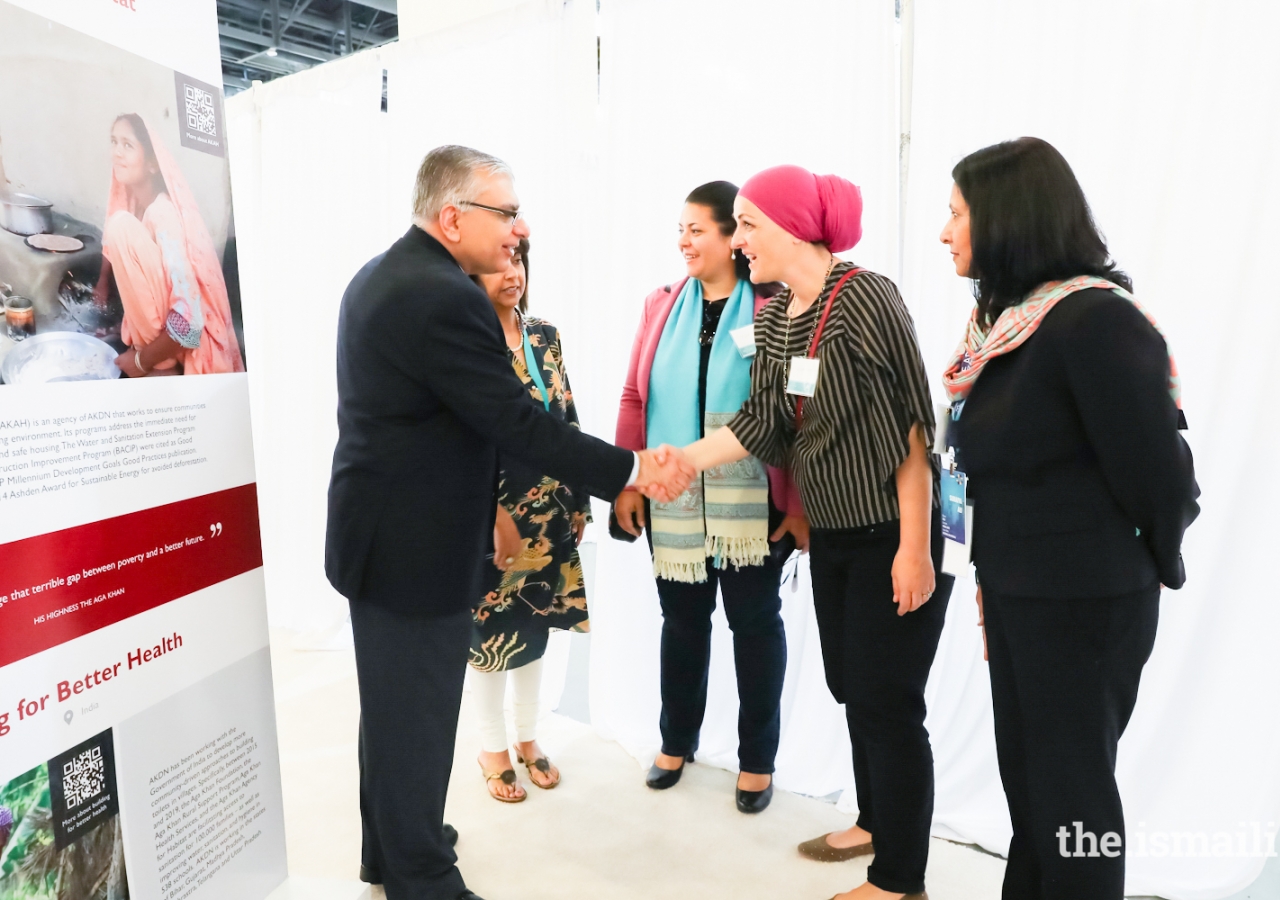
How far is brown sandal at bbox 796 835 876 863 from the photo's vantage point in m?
2.06

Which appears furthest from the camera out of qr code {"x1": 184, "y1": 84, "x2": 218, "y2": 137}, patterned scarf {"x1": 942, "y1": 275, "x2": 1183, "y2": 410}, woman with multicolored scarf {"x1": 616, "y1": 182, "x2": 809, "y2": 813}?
woman with multicolored scarf {"x1": 616, "y1": 182, "x2": 809, "y2": 813}

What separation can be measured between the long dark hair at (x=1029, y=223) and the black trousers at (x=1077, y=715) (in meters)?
0.52

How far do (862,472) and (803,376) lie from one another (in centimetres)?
23

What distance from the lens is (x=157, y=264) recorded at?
1.41m

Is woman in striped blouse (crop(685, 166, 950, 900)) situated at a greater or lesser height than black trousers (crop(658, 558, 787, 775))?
greater

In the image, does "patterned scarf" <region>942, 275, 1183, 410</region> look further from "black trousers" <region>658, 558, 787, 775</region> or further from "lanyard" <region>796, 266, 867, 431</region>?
"black trousers" <region>658, 558, 787, 775</region>

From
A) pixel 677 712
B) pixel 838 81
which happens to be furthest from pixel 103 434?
pixel 838 81

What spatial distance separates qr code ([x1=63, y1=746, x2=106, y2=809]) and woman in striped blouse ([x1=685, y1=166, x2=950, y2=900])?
135 centimetres

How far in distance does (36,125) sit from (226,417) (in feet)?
1.86

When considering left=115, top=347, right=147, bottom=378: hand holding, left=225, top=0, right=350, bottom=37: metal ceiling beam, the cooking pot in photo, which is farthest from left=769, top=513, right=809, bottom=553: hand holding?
left=225, top=0, right=350, bottom=37: metal ceiling beam

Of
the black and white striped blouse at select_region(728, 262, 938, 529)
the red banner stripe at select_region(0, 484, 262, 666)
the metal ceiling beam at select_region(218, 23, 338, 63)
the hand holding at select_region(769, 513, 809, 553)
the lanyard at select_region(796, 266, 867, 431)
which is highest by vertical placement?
the metal ceiling beam at select_region(218, 23, 338, 63)

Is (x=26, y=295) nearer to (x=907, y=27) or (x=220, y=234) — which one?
(x=220, y=234)

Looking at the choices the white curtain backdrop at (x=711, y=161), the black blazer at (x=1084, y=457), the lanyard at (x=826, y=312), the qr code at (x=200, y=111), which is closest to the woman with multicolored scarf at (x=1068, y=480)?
the black blazer at (x=1084, y=457)

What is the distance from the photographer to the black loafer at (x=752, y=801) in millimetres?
2301
